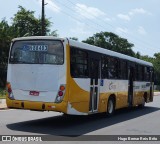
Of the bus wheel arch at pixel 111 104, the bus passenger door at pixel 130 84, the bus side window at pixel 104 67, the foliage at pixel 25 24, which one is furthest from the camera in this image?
the foliage at pixel 25 24

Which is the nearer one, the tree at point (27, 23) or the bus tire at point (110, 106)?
the bus tire at point (110, 106)

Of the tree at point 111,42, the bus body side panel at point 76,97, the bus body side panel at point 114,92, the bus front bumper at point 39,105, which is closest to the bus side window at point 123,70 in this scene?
the bus body side panel at point 114,92

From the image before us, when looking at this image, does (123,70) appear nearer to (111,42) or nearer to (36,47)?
(36,47)

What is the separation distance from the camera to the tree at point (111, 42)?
321 feet

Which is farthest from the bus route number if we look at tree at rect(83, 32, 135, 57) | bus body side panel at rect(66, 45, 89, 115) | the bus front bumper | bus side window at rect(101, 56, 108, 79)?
tree at rect(83, 32, 135, 57)

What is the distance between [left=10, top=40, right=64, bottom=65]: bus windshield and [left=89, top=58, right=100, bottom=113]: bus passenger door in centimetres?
219

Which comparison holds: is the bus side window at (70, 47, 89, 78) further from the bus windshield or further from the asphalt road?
the asphalt road

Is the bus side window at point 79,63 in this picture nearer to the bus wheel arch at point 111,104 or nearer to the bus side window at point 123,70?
the bus wheel arch at point 111,104

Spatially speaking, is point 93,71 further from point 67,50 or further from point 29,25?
point 29,25

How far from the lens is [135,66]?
21.5 meters

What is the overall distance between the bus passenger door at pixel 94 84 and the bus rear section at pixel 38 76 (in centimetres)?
224

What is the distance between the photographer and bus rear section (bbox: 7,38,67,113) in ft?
42.8

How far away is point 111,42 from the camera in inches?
3915

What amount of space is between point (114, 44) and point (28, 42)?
3379 inches
